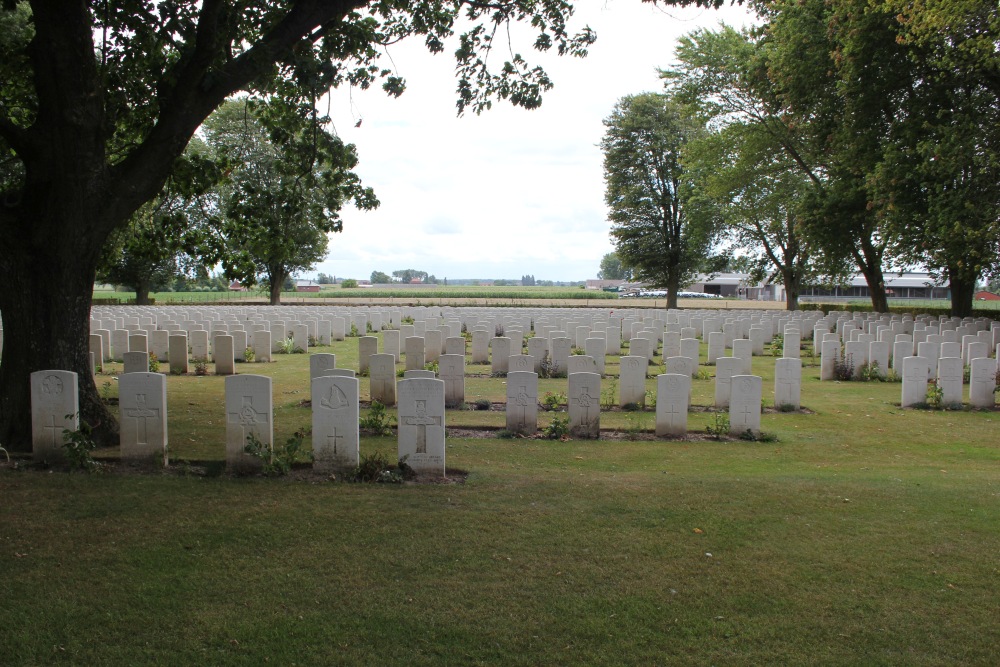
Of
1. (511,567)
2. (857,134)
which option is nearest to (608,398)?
(511,567)

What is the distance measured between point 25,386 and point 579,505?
6.17 meters

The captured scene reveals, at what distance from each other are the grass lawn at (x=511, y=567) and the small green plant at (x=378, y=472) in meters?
0.25

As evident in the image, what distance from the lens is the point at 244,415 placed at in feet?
23.5

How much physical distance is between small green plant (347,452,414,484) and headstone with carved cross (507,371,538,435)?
257 cm

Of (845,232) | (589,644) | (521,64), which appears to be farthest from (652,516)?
(845,232)

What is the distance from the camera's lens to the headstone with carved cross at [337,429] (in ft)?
23.2

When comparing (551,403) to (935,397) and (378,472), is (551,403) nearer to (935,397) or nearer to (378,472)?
(378,472)

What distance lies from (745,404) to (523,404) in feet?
9.88

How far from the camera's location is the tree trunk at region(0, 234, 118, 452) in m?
7.69

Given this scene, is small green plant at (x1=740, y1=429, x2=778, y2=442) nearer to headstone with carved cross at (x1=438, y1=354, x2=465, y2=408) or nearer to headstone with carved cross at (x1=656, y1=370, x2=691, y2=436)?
headstone with carved cross at (x1=656, y1=370, x2=691, y2=436)

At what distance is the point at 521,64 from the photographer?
11.2 m

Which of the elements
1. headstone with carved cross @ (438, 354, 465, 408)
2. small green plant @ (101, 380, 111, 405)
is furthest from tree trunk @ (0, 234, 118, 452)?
headstone with carved cross @ (438, 354, 465, 408)

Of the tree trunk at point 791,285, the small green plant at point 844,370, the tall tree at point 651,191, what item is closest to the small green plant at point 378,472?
the small green plant at point 844,370

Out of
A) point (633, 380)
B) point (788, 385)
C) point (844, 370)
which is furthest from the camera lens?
point (844, 370)
